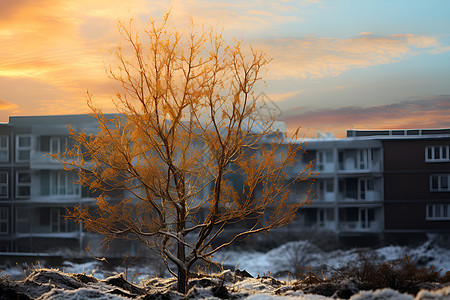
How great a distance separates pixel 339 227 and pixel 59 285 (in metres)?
25.9

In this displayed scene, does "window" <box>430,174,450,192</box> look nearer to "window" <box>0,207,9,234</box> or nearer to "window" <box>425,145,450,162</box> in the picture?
"window" <box>425,145,450,162</box>

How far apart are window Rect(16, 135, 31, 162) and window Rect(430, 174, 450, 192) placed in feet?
80.1

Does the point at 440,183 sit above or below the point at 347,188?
above

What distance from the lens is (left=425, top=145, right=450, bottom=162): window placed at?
101ft

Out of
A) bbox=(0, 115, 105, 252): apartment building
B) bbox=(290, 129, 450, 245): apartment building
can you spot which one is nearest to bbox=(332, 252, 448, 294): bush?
bbox=(290, 129, 450, 245): apartment building

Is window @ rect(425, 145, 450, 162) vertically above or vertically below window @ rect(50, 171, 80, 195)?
above

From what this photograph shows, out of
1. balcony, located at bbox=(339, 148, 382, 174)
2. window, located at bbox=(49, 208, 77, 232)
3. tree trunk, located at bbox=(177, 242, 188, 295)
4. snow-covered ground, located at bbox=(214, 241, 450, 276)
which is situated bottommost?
snow-covered ground, located at bbox=(214, 241, 450, 276)

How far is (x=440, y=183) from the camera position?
30.6 meters

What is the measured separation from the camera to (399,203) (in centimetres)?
3045

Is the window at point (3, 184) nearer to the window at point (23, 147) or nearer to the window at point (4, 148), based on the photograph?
the window at point (4, 148)

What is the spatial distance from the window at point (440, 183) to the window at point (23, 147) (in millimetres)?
24420

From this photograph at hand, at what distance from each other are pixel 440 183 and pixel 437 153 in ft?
6.02

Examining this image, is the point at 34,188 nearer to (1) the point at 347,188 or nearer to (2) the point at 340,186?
(2) the point at 340,186

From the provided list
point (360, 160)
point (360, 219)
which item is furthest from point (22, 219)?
point (360, 160)
